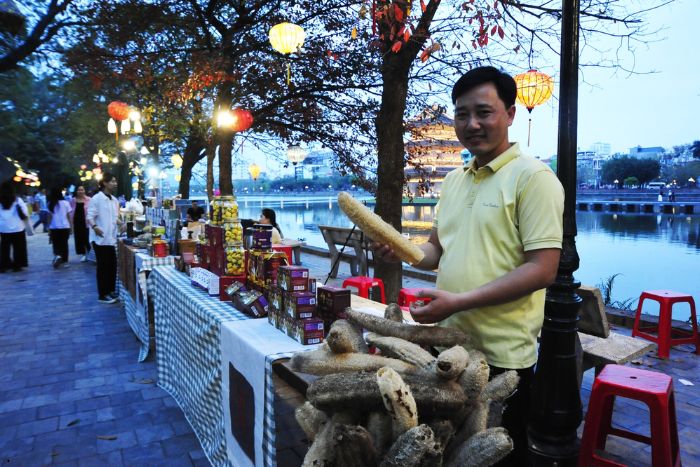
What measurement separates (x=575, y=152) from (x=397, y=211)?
2.70 metres

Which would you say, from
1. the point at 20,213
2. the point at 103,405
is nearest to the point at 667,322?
the point at 103,405

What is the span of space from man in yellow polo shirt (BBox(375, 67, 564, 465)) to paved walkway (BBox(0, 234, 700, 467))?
207cm

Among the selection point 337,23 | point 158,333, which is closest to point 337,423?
point 158,333

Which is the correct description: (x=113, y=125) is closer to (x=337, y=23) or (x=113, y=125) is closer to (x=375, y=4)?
(x=337, y=23)

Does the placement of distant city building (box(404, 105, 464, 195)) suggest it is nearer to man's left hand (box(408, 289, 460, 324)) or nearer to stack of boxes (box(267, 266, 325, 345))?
stack of boxes (box(267, 266, 325, 345))

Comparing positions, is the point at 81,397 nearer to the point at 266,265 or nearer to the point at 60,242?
the point at 266,265

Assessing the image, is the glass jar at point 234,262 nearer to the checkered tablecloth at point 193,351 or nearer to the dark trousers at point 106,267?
the checkered tablecloth at point 193,351

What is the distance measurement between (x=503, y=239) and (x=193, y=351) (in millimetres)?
2651

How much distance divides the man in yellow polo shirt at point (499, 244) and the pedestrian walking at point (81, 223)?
40.5ft

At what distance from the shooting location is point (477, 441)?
1383 millimetres

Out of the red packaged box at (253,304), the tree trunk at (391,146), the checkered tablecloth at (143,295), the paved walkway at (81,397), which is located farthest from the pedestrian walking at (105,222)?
the red packaged box at (253,304)

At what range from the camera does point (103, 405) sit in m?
4.10

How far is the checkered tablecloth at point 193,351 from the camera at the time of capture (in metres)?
3.01

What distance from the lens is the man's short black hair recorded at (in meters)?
1.61
